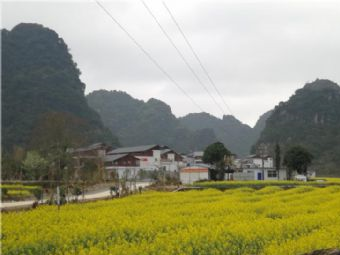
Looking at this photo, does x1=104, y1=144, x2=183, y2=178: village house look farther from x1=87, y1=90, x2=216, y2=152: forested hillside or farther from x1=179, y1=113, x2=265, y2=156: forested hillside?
x1=179, y1=113, x2=265, y2=156: forested hillside

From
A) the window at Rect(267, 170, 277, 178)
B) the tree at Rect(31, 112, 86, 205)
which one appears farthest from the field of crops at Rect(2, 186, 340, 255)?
the window at Rect(267, 170, 277, 178)

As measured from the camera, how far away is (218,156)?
4903cm

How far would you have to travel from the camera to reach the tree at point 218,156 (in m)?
48.9

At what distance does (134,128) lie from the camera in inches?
4604

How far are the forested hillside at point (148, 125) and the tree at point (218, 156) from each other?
203 ft

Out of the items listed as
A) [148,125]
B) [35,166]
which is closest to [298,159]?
[35,166]

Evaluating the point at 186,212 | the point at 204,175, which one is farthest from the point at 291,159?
the point at 186,212

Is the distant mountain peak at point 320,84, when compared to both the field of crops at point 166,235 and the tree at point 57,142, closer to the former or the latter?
the tree at point 57,142

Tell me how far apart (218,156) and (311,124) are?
54.5m

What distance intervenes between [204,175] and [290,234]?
132ft

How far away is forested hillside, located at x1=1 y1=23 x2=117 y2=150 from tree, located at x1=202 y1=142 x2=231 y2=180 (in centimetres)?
2042

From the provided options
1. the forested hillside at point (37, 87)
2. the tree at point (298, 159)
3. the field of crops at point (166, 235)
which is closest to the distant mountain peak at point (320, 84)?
the forested hillside at point (37, 87)

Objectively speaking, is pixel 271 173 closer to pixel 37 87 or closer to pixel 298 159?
pixel 298 159

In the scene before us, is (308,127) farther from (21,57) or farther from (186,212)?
(186,212)
